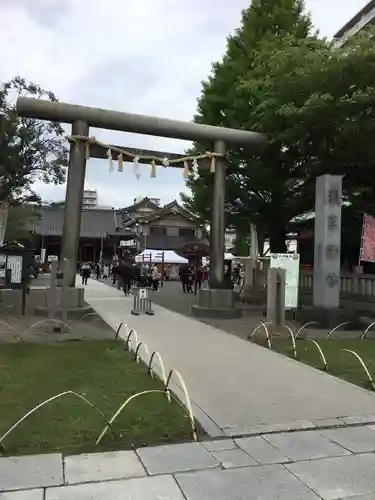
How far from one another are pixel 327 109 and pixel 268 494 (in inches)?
455

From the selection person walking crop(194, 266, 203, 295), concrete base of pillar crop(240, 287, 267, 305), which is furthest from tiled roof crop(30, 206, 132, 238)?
concrete base of pillar crop(240, 287, 267, 305)

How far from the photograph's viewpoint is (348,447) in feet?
15.4

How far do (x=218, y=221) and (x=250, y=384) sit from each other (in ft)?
31.3

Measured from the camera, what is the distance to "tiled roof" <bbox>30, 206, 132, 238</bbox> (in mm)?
53066

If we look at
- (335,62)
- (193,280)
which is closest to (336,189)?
(335,62)

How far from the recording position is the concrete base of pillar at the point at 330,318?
1326cm

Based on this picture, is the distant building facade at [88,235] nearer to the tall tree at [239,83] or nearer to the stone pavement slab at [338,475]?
the tall tree at [239,83]

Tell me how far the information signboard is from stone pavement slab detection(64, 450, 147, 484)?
30.0 feet

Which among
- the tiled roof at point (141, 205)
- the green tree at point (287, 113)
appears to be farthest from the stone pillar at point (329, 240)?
the tiled roof at point (141, 205)

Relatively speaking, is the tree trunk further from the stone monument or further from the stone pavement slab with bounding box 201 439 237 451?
the stone pavement slab with bounding box 201 439 237 451

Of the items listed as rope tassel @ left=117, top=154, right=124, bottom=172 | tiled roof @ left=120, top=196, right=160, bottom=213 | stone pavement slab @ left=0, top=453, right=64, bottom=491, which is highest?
tiled roof @ left=120, top=196, right=160, bottom=213

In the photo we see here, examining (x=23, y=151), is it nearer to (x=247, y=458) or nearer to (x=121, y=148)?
(x=121, y=148)

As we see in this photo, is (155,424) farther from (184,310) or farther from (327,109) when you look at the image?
(184,310)

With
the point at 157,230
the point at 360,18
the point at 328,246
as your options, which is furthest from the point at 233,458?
the point at 360,18
